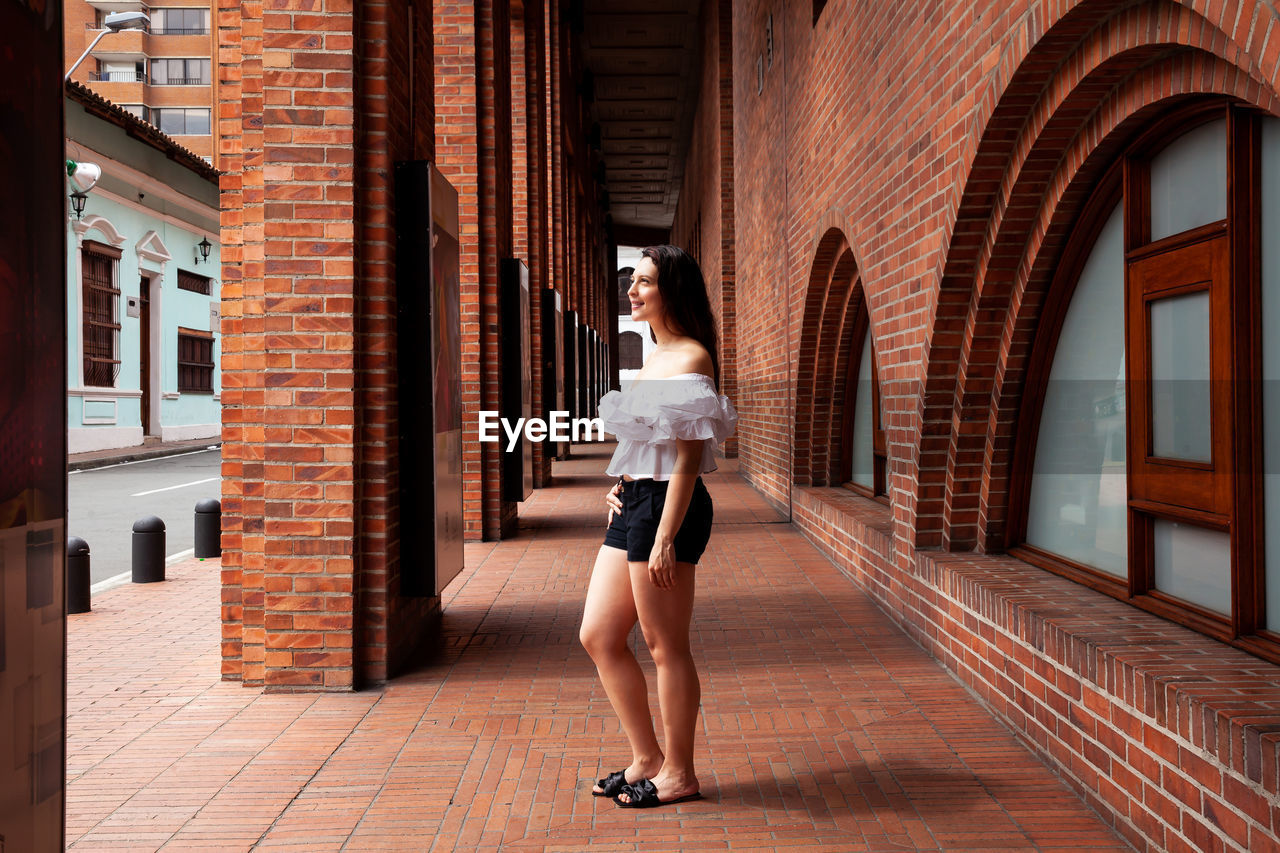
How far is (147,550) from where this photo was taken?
24.0ft

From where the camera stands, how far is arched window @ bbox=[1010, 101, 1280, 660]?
304 centimetres

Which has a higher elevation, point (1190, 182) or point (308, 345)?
point (1190, 182)

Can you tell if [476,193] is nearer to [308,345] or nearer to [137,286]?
[308,345]

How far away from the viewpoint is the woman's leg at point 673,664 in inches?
124

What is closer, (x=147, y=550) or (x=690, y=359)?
(x=690, y=359)

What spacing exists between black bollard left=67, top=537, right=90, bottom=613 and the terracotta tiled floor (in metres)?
0.25

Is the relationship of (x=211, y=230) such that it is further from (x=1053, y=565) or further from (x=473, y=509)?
(x=1053, y=565)

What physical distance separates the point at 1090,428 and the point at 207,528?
6.95 meters

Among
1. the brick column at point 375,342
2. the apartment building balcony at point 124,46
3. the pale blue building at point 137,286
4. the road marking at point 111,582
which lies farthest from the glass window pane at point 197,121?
the brick column at point 375,342

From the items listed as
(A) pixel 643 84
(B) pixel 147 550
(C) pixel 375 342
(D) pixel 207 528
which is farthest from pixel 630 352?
(C) pixel 375 342

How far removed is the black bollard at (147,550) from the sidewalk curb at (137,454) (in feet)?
42.3

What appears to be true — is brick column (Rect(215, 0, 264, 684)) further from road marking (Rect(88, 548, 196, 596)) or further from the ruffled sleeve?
road marking (Rect(88, 548, 196, 596))

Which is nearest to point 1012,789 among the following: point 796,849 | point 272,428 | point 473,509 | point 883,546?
point 796,849

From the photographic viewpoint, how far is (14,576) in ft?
3.63
